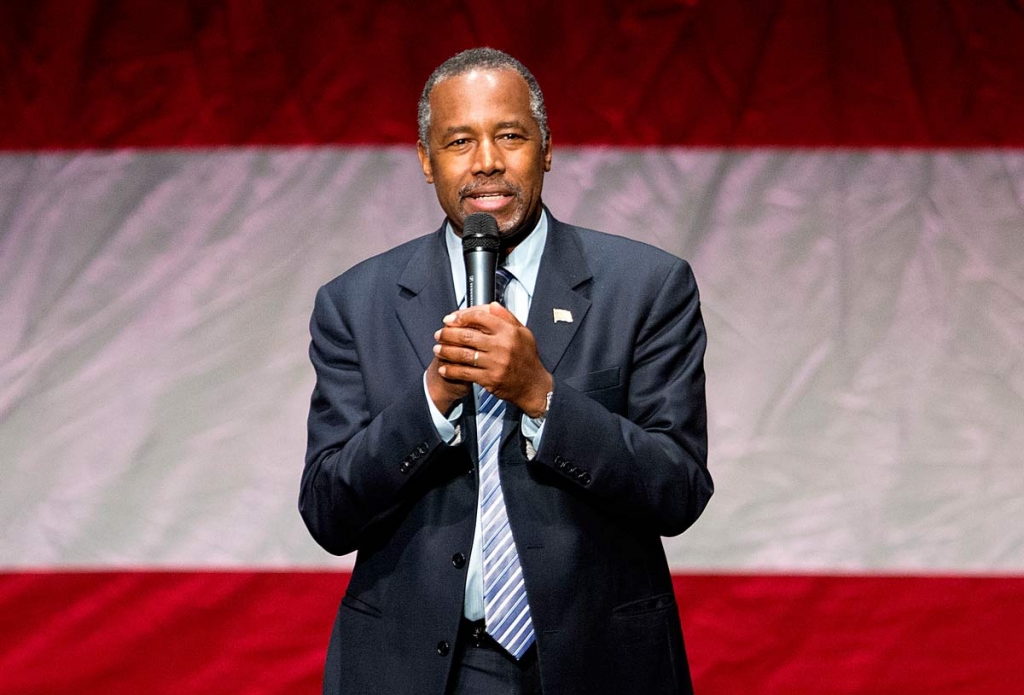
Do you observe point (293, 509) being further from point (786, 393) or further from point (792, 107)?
point (792, 107)

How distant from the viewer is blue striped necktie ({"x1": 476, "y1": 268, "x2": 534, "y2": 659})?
50.6 inches

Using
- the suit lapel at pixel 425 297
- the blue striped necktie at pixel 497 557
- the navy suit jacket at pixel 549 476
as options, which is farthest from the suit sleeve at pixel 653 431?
the suit lapel at pixel 425 297

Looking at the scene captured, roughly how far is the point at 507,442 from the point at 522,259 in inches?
9.4

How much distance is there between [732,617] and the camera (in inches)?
91.3

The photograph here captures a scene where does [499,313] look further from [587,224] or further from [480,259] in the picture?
[587,224]

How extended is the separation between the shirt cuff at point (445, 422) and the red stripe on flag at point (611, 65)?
1215 mm

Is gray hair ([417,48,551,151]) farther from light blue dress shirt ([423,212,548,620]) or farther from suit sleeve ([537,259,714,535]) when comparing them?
suit sleeve ([537,259,714,535])

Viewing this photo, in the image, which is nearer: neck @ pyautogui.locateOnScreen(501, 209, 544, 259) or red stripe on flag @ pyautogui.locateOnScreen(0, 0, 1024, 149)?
neck @ pyautogui.locateOnScreen(501, 209, 544, 259)

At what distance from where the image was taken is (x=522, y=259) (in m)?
1.44

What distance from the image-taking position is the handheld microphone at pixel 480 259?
4.05ft

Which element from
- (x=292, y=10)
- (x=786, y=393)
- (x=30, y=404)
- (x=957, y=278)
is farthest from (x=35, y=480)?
(x=957, y=278)

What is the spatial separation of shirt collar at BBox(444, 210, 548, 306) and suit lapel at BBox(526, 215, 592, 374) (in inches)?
0.6

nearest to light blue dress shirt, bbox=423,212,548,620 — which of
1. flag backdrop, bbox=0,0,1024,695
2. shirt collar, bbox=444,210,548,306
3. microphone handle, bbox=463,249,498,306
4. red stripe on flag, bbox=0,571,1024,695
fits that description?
shirt collar, bbox=444,210,548,306

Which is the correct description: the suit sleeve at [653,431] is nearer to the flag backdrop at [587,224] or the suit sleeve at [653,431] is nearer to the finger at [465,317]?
the finger at [465,317]
